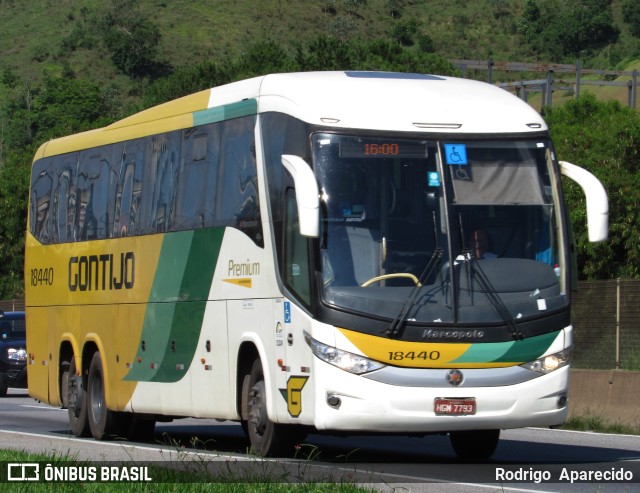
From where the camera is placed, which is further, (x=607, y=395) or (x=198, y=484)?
(x=607, y=395)

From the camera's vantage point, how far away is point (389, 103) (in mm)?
14609

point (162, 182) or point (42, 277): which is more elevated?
point (162, 182)

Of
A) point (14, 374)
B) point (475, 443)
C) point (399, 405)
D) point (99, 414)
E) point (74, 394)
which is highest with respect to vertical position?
point (399, 405)

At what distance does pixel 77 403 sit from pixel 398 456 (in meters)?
5.82

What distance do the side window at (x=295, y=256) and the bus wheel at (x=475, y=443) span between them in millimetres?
2646

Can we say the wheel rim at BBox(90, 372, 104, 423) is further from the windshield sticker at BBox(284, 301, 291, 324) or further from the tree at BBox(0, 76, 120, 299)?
the tree at BBox(0, 76, 120, 299)

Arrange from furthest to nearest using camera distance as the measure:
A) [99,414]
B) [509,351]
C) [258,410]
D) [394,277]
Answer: [99,414]
[258,410]
[509,351]
[394,277]

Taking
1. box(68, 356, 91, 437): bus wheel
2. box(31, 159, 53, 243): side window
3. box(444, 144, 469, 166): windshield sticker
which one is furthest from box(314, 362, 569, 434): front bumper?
box(31, 159, 53, 243): side window

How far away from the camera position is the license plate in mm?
13594

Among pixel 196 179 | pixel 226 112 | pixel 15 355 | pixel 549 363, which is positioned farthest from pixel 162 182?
pixel 15 355

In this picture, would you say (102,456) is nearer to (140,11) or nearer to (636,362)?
(636,362)

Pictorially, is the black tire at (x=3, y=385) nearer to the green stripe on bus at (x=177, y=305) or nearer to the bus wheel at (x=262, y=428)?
the green stripe on bus at (x=177, y=305)

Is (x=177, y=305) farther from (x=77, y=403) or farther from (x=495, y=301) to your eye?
(x=495, y=301)

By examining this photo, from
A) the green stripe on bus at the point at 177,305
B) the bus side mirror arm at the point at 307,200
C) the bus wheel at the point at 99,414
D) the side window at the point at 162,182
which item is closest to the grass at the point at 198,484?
the bus side mirror arm at the point at 307,200
